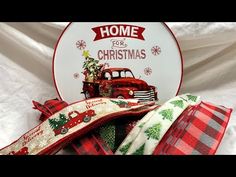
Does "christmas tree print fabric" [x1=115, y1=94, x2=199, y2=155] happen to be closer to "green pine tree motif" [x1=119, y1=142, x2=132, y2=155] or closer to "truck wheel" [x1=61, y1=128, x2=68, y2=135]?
"green pine tree motif" [x1=119, y1=142, x2=132, y2=155]

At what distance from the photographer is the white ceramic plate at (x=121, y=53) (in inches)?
46.8

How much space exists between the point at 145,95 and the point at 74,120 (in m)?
0.26

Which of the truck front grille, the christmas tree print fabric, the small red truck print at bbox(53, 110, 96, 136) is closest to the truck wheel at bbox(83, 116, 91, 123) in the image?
the small red truck print at bbox(53, 110, 96, 136)

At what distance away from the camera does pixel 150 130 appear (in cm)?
95

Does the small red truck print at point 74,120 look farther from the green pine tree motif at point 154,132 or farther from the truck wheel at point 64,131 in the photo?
the green pine tree motif at point 154,132

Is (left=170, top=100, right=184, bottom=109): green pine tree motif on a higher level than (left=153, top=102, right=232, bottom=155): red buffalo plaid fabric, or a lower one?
higher

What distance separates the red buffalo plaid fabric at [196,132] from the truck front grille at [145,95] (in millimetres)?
150

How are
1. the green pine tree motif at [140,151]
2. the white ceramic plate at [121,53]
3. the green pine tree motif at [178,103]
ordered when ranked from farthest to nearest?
the white ceramic plate at [121,53] → the green pine tree motif at [178,103] → the green pine tree motif at [140,151]

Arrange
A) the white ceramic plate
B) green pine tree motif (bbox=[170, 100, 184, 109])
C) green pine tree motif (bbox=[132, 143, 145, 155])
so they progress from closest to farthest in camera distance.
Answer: green pine tree motif (bbox=[132, 143, 145, 155]) → green pine tree motif (bbox=[170, 100, 184, 109]) → the white ceramic plate

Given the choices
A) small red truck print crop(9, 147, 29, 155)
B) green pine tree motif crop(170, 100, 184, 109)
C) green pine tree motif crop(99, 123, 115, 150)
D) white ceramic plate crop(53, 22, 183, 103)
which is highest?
white ceramic plate crop(53, 22, 183, 103)

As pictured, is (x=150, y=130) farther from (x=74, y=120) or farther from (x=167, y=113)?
(x=74, y=120)

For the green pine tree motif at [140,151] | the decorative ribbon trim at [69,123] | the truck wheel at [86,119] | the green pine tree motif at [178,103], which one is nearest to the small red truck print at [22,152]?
the decorative ribbon trim at [69,123]

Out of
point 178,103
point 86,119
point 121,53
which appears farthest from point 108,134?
point 121,53

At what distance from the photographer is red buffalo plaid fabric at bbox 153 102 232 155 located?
956mm
